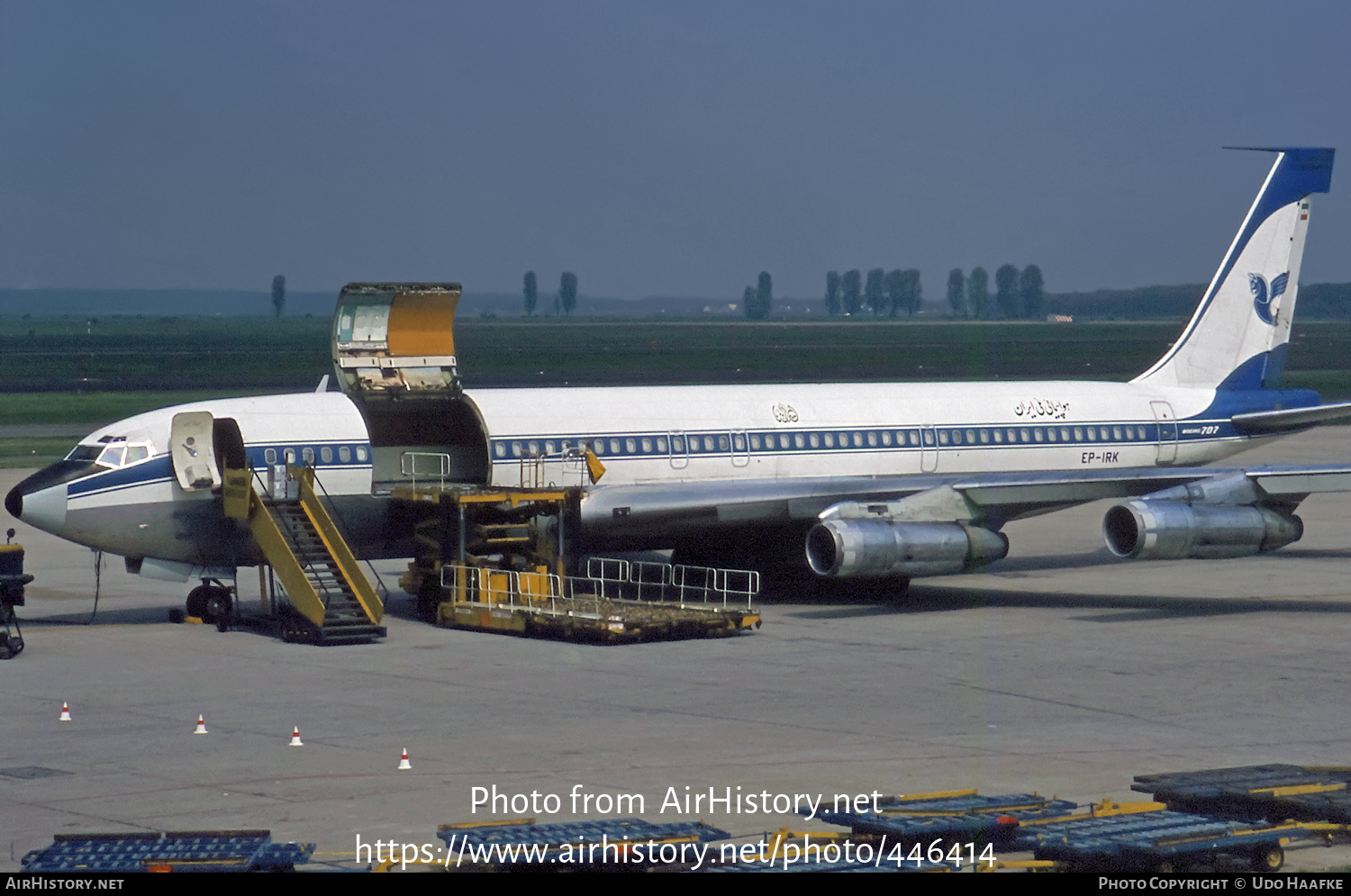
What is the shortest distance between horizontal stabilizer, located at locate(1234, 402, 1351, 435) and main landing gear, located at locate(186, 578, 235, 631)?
2328 cm

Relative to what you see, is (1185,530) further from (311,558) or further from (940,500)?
(311,558)

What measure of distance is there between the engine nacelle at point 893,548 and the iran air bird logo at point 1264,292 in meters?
13.6

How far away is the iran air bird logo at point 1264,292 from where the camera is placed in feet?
138

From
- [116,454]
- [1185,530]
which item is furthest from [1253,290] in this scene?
[116,454]

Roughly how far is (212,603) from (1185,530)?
17.4 meters

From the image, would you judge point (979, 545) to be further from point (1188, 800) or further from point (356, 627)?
point (1188, 800)

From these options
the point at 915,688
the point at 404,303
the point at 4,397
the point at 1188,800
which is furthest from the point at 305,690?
the point at 4,397

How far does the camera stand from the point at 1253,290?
139 ft

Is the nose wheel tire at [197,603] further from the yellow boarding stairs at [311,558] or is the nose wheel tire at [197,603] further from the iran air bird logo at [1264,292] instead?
the iran air bird logo at [1264,292]

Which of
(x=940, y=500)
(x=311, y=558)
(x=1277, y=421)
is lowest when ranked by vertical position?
(x=311, y=558)

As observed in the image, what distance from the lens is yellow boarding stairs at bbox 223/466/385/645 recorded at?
2975 centimetres

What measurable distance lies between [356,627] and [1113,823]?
1647 cm

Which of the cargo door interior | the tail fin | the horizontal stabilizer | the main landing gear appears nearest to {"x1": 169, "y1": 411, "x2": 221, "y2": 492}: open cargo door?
the main landing gear

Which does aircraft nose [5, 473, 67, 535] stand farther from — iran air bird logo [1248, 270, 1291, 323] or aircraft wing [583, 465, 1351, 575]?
iran air bird logo [1248, 270, 1291, 323]
